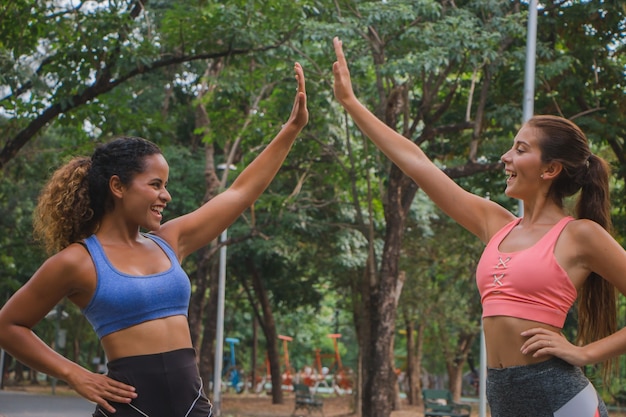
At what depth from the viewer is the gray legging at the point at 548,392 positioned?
3.35m

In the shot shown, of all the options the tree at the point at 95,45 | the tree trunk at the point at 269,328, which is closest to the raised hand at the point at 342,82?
the tree at the point at 95,45

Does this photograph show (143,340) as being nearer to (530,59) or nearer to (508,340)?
(508,340)

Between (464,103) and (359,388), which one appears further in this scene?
(359,388)

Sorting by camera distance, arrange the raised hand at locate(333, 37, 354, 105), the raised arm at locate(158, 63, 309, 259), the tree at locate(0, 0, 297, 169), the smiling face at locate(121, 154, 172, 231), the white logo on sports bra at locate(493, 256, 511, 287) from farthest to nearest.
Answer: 1. the tree at locate(0, 0, 297, 169)
2. the raised hand at locate(333, 37, 354, 105)
3. the raised arm at locate(158, 63, 309, 259)
4. the smiling face at locate(121, 154, 172, 231)
5. the white logo on sports bra at locate(493, 256, 511, 287)

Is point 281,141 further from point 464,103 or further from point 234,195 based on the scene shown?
point 464,103

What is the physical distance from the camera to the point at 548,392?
3371 millimetres

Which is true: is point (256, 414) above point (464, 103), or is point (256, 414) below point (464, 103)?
below

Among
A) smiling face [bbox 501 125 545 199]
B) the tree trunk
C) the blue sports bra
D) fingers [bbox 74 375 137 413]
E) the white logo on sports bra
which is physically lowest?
fingers [bbox 74 375 137 413]

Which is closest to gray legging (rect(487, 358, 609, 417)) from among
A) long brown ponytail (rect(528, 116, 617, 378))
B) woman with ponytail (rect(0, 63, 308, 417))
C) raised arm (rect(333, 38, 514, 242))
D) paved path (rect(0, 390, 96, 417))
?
long brown ponytail (rect(528, 116, 617, 378))

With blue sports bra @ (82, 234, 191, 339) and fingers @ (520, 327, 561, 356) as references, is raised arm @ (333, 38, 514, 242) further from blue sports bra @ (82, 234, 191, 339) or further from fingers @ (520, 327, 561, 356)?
blue sports bra @ (82, 234, 191, 339)

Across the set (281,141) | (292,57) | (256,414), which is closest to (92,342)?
(256,414)

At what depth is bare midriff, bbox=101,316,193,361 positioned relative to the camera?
3.44m

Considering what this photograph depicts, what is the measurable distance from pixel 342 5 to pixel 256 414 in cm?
1455

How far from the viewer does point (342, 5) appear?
1652 centimetres
